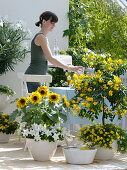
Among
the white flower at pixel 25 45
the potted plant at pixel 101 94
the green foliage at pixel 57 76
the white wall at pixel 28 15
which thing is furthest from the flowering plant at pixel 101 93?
the white wall at pixel 28 15

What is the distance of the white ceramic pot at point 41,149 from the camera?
427 cm

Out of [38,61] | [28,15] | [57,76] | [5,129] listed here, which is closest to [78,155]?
[38,61]

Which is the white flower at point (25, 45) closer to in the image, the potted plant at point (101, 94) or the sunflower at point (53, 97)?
the potted plant at point (101, 94)

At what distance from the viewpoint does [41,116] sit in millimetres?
4332

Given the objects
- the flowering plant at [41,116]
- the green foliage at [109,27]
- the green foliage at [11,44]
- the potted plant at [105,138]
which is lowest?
the potted plant at [105,138]

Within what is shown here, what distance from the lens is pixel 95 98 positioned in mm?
4445

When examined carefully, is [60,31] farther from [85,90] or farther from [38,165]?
[38,165]

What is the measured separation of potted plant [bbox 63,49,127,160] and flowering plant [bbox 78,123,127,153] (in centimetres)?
3

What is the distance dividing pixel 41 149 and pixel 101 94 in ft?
2.52

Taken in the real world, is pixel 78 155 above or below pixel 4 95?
below

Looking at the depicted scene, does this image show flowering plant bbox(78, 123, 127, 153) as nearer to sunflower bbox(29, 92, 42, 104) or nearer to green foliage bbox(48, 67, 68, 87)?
sunflower bbox(29, 92, 42, 104)

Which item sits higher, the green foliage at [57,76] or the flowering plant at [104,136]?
the green foliage at [57,76]

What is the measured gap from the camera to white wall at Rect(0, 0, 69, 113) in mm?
7160

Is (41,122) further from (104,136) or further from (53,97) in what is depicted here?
(104,136)
